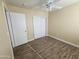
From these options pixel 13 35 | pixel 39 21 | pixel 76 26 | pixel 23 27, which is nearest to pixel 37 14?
pixel 39 21

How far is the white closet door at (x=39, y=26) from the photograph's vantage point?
4.76m

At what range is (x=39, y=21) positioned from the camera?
5129 mm

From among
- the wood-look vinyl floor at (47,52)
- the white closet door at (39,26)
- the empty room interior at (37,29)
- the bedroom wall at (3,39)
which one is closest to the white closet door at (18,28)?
the empty room interior at (37,29)

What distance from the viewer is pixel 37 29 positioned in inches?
Answer: 196

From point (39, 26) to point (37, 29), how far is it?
1.23ft

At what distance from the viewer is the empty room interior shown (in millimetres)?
2596

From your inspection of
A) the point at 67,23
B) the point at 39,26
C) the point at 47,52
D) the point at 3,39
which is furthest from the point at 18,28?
the point at 67,23

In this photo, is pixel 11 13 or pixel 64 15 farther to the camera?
pixel 64 15

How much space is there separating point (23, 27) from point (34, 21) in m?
1.18

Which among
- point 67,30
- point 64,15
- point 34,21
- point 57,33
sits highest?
point 64,15

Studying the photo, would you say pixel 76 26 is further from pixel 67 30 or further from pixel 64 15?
pixel 64 15

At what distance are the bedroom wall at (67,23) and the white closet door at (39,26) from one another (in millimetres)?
1026

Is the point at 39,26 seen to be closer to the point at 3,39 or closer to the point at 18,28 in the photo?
the point at 18,28

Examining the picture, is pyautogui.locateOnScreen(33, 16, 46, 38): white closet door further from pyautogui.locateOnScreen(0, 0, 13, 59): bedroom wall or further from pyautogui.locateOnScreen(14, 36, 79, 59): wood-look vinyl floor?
pyautogui.locateOnScreen(0, 0, 13, 59): bedroom wall
